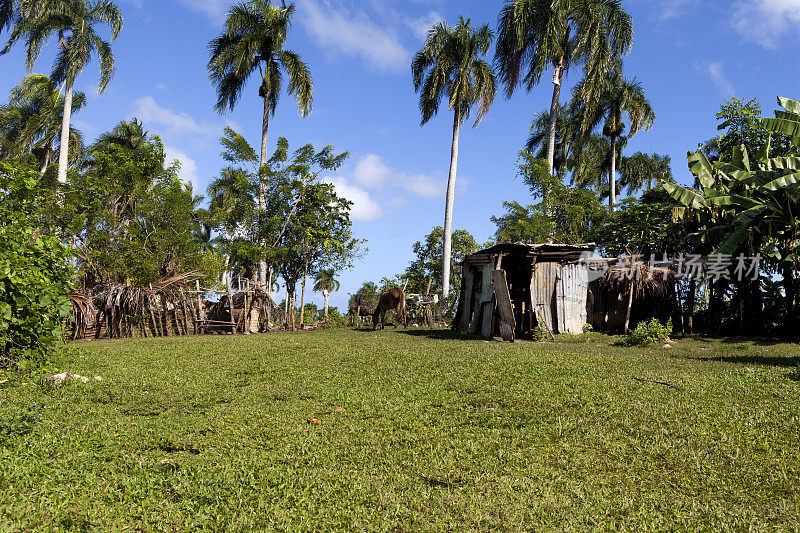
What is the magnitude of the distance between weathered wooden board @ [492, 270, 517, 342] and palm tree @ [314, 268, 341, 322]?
9.78 metres

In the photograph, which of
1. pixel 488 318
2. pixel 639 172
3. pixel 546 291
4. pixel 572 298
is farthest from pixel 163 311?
pixel 639 172

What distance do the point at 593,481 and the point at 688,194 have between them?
44.4ft

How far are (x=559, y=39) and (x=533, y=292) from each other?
15058 millimetres

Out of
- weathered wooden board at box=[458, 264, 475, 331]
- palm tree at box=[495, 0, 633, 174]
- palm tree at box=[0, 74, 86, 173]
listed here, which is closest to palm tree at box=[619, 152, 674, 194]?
palm tree at box=[495, 0, 633, 174]

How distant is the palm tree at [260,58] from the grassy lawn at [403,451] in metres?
16.6

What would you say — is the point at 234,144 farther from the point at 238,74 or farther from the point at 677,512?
the point at 677,512

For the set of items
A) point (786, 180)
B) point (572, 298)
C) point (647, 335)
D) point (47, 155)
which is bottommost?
point (647, 335)

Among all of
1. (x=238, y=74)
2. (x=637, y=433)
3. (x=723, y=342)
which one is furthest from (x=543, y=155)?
(x=637, y=433)

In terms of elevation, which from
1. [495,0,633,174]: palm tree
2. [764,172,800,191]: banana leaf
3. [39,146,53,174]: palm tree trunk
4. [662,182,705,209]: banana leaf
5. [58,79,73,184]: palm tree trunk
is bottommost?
[764,172,800,191]: banana leaf

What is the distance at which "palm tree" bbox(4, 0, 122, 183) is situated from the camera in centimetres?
2320

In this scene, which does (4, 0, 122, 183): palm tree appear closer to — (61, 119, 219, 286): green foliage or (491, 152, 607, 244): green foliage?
(61, 119, 219, 286): green foliage

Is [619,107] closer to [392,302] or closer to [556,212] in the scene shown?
[556,212]

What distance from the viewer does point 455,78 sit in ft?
78.0

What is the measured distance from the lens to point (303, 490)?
3.68m
